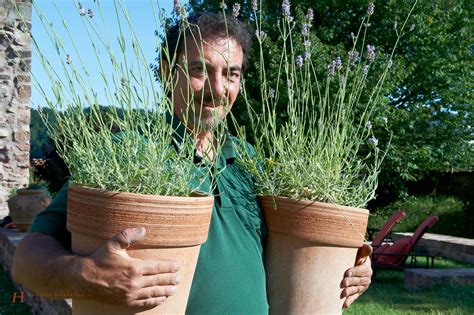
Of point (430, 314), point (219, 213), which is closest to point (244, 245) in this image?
point (219, 213)

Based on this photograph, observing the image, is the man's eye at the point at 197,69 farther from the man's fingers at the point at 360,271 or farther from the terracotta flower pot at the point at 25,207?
the terracotta flower pot at the point at 25,207

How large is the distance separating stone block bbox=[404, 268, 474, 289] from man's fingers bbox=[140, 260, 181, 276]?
525 cm

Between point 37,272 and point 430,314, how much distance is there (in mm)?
Result: 4081

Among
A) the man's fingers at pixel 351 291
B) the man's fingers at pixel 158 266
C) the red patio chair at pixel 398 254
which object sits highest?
the man's fingers at pixel 158 266

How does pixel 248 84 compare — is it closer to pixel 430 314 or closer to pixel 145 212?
pixel 430 314

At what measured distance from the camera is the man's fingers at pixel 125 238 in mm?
1149

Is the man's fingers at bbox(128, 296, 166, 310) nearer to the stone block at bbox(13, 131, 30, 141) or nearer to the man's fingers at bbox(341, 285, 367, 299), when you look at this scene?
the man's fingers at bbox(341, 285, 367, 299)

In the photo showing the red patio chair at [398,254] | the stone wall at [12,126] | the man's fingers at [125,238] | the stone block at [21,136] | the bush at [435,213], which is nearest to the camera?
the man's fingers at [125,238]

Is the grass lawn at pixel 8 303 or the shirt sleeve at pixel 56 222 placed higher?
the shirt sleeve at pixel 56 222

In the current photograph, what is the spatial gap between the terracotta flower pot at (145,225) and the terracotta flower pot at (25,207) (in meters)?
5.38

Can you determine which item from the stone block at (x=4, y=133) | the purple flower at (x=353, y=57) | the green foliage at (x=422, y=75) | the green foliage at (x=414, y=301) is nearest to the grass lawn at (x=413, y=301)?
the green foliage at (x=414, y=301)

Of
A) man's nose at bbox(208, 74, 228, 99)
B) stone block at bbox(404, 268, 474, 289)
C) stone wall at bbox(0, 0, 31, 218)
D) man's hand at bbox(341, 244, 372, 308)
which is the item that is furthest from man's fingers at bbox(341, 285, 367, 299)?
stone wall at bbox(0, 0, 31, 218)

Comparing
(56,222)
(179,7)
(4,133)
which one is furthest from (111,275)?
(4,133)

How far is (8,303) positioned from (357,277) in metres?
4.58
